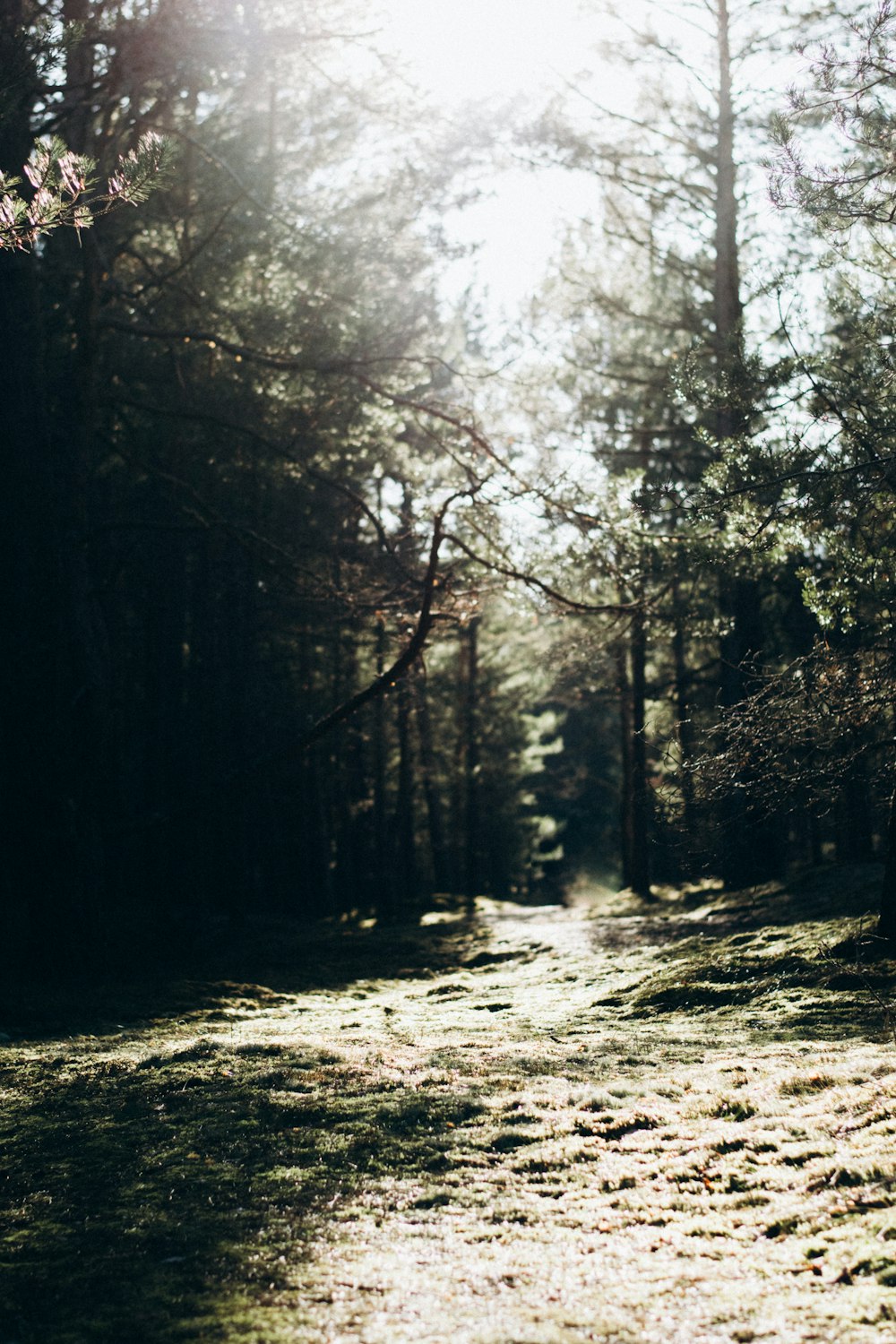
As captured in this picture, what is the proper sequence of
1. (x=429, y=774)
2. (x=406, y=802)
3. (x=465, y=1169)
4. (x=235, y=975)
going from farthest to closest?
(x=429, y=774), (x=406, y=802), (x=235, y=975), (x=465, y=1169)

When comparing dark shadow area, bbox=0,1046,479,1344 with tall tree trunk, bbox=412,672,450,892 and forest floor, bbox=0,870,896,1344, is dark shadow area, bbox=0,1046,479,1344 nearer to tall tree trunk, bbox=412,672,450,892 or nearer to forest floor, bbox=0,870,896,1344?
forest floor, bbox=0,870,896,1344

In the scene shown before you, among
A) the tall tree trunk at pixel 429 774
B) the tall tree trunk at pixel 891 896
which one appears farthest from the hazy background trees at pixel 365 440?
the tall tree trunk at pixel 429 774

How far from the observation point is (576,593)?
1145 centimetres

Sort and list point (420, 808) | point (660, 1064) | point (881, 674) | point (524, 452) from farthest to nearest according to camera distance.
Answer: point (420, 808), point (524, 452), point (881, 674), point (660, 1064)

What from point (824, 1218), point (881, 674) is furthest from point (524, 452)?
point (824, 1218)

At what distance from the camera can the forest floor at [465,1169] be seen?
10.5ft

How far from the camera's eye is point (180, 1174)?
4543mm

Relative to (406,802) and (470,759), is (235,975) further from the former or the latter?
(470,759)

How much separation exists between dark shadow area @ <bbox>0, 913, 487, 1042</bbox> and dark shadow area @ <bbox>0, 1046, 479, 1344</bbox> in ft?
6.90

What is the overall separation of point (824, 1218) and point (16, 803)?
8.22 meters

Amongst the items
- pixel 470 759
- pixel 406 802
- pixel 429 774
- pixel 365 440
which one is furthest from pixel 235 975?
pixel 470 759

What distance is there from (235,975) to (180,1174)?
7.74 m

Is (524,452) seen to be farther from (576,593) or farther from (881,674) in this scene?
(881,674)

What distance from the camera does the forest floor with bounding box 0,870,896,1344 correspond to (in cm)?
320
